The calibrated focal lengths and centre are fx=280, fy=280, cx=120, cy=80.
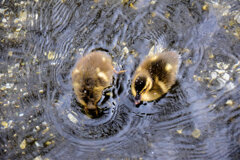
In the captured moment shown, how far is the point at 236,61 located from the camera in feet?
8.71

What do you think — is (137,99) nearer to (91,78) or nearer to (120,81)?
(120,81)

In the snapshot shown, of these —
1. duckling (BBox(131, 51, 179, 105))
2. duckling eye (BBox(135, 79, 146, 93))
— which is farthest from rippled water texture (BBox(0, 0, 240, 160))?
duckling eye (BBox(135, 79, 146, 93))

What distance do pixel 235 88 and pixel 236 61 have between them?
0.88 ft

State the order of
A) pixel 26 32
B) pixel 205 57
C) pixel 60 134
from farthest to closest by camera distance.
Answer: pixel 26 32, pixel 205 57, pixel 60 134

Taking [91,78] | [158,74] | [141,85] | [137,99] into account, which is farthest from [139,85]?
[91,78]

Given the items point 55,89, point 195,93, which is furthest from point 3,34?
point 195,93

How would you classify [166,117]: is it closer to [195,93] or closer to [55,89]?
[195,93]

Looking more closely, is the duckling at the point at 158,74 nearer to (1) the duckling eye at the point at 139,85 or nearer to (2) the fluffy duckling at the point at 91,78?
(1) the duckling eye at the point at 139,85

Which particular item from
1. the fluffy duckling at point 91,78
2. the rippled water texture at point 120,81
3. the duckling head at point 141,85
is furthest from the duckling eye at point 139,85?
the fluffy duckling at point 91,78

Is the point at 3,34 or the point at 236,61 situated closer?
the point at 236,61

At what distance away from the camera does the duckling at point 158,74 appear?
2.51 m

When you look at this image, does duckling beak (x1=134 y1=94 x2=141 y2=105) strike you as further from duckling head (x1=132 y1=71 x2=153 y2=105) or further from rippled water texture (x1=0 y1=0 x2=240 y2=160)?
rippled water texture (x1=0 y1=0 x2=240 y2=160)

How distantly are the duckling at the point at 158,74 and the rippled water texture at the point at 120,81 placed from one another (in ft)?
0.27

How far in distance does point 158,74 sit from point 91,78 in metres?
0.60
